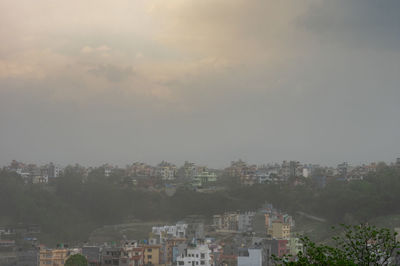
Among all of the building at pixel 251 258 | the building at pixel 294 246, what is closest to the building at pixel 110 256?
the building at pixel 251 258

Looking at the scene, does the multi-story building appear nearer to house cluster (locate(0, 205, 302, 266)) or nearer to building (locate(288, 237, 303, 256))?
house cluster (locate(0, 205, 302, 266))

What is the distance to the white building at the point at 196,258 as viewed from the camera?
32.1 ft

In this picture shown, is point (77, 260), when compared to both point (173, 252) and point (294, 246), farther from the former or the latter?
point (294, 246)

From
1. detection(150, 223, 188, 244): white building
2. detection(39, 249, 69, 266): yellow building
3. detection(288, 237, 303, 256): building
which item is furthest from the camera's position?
detection(150, 223, 188, 244): white building

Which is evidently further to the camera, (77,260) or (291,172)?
(291,172)

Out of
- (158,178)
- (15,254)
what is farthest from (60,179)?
(15,254)

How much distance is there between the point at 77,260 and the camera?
10039mm

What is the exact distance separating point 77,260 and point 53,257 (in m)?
1.18

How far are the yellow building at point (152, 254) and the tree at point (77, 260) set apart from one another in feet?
3.82

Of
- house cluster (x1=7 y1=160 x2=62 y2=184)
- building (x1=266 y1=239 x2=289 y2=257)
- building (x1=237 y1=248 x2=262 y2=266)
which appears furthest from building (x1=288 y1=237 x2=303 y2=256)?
house cluster (x1=7 y1=160 x2=62 y2=184)

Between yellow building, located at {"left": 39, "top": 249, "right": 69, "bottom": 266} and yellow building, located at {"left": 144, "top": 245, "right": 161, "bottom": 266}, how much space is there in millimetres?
1376

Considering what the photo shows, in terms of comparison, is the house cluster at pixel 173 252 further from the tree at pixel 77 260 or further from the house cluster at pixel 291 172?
the house cluster at pixel 291 172

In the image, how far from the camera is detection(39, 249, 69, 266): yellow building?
10.9m

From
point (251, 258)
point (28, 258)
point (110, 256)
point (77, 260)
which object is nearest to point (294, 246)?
point (251, 258)
